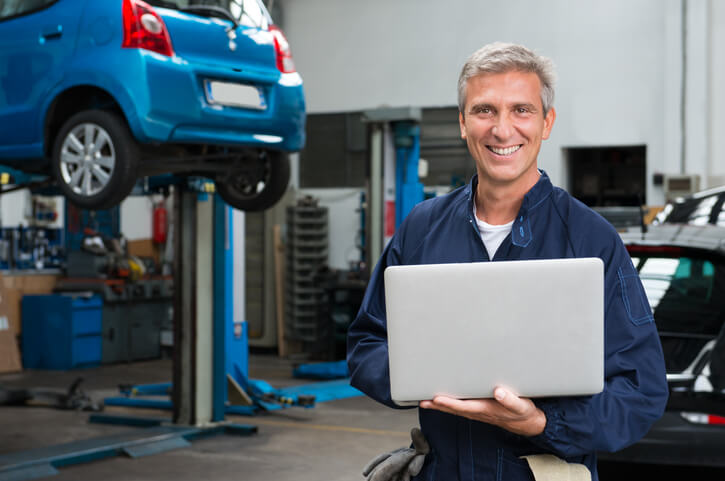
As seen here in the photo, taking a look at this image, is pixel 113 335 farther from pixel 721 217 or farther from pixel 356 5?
pixel 721 217

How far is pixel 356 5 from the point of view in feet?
39.4

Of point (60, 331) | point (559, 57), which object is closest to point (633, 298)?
point (60, 331)

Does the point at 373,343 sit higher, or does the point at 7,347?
the point at 373,343

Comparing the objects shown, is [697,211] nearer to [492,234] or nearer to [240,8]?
[240,8]

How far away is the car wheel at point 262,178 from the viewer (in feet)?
19.1

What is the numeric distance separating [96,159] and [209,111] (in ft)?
2.13

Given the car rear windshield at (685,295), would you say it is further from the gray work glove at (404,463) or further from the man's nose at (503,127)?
the man's nose at (503,127)

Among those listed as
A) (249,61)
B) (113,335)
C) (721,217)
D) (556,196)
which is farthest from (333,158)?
(556,196)

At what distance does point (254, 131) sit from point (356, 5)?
7091 mm

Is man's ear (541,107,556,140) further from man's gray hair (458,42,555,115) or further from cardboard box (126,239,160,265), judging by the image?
cardboard box (126,239,160,265)

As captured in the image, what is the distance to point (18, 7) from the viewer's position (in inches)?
212

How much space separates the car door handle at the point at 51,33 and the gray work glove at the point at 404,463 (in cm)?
407

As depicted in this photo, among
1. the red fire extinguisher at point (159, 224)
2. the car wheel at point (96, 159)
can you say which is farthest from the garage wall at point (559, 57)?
the car wheel at point (96, 159)

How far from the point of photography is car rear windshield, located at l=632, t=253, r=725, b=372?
3.78 metres
